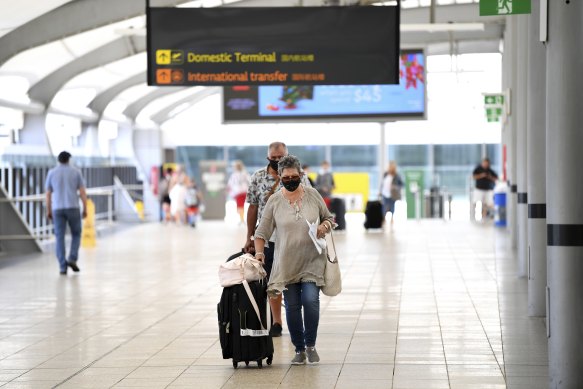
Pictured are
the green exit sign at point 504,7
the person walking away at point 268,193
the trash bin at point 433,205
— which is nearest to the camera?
the person walking away at point 268,193

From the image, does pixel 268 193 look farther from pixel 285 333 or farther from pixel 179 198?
pixel 179 198

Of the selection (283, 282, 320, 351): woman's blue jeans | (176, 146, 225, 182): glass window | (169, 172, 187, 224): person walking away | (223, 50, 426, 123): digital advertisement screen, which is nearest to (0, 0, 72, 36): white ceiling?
(223, 50, 426, 123): digital advertisement screen

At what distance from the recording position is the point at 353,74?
12883 millimetres

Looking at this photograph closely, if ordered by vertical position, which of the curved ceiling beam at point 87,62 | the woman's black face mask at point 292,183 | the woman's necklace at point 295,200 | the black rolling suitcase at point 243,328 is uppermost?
the curved ceiling beam at point 87,62

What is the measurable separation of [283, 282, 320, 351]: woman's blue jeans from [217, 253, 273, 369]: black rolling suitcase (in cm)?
18

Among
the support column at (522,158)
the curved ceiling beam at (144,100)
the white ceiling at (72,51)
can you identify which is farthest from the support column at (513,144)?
the curved ceiling beam at (144,100)

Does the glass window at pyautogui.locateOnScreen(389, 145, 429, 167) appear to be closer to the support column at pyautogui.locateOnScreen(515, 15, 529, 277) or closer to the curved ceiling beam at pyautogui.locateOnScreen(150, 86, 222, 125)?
the curved ceiling beam at pyautogui.locateOnScreen(150, 86, 222, 125)

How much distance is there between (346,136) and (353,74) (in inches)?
1046

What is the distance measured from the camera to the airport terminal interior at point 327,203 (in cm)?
796

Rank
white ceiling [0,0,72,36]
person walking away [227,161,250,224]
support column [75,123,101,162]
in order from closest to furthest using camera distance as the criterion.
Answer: white ceiling [0,0,72,36]
person walking away [227,161,250,224]
support column [75,123,101,162]

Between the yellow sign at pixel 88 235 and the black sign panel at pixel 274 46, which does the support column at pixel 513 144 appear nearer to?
the black sign panel at pixel 274 46

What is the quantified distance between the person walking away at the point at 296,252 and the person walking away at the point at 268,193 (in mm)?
1028

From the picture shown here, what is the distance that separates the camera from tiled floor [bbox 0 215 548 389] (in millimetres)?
7949

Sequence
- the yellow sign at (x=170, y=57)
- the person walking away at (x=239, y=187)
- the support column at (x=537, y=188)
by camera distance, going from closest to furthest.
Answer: the support column at (x=537, y=188) → the yellow sign at (x=170, y=57) → the person walking away at (x=239, y=187)
